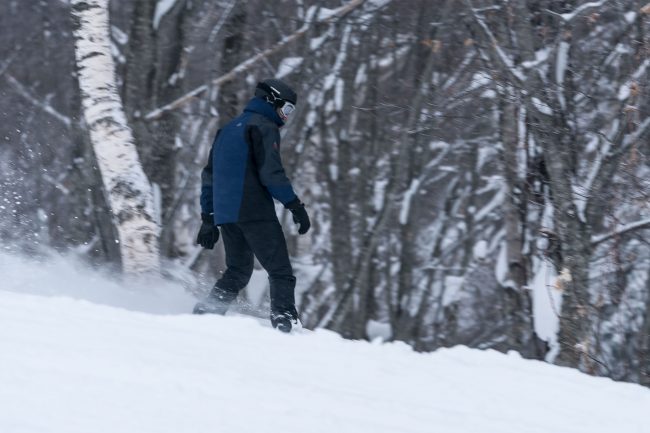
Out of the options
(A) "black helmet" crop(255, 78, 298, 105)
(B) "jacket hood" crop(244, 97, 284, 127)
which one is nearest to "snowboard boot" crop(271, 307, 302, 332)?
(B) "jacket hood" crop(244, 97, 284, 127)

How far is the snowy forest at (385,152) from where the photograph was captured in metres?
6.76

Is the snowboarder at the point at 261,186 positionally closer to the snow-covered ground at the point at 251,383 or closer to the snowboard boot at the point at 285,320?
the snowboard boot at the point at 285,320

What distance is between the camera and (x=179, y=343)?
4.36 m

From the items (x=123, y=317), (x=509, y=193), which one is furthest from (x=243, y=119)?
(x=509, y=193)

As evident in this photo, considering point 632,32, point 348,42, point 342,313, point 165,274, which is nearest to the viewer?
point 165,274

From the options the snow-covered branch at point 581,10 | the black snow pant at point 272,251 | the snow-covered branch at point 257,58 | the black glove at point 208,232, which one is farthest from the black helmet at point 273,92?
the snow-covered branch at point 257,58

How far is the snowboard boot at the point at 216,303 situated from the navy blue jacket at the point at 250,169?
50cm

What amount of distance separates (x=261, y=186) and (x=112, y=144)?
1598 millimetres

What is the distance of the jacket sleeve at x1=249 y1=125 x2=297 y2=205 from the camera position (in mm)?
5066

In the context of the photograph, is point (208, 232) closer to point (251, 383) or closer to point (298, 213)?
point (298, 213)

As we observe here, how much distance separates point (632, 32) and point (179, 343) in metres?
4.75

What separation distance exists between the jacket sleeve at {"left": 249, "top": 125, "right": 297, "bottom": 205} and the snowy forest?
1.57 metres

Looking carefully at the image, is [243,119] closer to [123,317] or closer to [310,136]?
[123,317]

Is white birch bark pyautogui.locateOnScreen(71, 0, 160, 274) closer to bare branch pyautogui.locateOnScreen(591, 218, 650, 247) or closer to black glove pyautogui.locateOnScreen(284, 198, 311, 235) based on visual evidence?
black glove pyautogui.locateOnScreen(284, 198, 311, 235)
